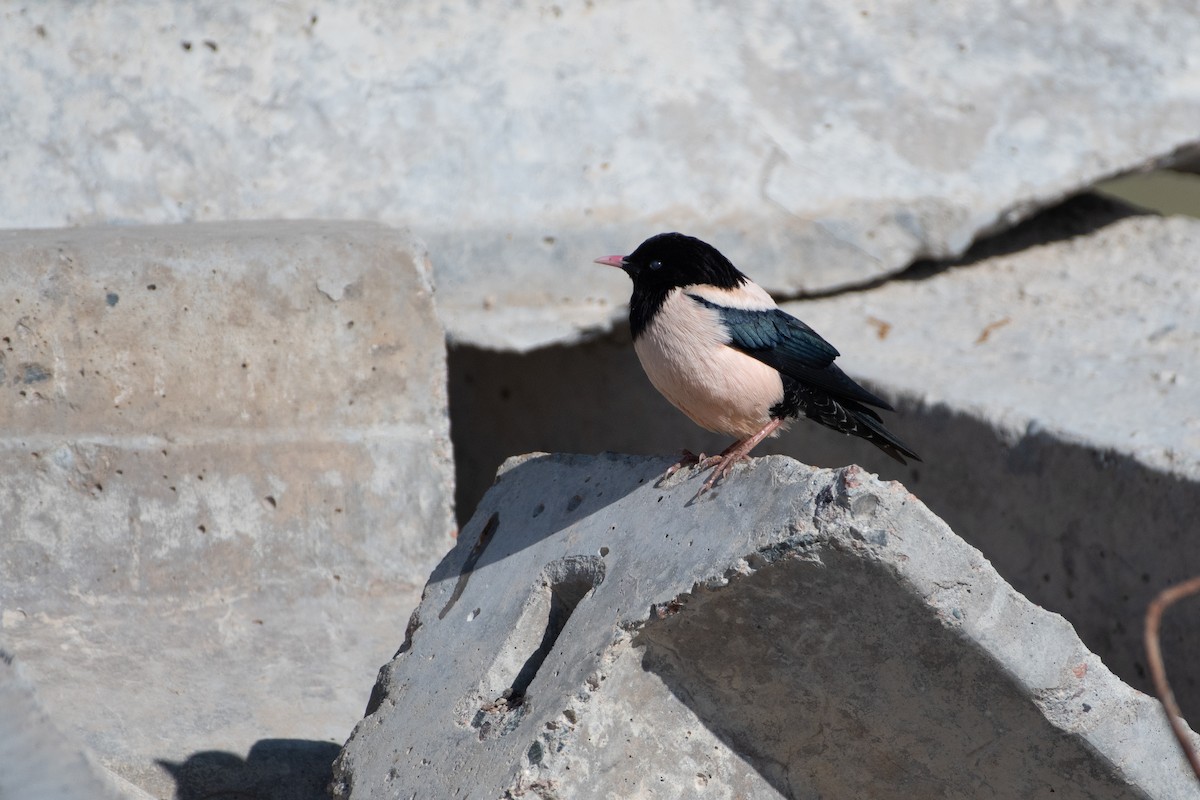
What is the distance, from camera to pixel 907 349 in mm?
5109

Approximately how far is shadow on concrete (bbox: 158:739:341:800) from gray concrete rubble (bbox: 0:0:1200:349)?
76.8 inches

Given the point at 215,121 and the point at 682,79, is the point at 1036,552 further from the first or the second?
the point at 215,121

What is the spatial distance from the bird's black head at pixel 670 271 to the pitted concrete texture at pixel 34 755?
59.8 inches

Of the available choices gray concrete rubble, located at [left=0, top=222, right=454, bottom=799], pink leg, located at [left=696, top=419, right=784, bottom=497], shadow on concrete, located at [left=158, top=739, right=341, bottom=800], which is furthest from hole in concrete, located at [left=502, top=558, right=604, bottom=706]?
gray concrete rubble, located at [left=0, top=222, right=454, bottom=799]

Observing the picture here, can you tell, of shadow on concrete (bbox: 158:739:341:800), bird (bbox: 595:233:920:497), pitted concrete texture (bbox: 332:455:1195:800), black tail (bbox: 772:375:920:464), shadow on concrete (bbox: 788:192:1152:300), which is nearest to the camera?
pitted concrete texture (bbox: 332:455:1195:800)

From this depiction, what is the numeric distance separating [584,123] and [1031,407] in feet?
7.20

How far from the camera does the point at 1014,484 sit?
4.35 metres

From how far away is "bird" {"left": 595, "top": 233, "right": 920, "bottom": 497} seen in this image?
2980 millimetres

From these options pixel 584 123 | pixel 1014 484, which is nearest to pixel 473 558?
pixel 1014 484

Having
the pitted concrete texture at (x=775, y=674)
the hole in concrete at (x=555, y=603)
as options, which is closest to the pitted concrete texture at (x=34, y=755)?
the pitted concrete texture at (x=775, y=674)

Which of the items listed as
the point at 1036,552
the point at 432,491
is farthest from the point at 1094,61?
the point at 432,491

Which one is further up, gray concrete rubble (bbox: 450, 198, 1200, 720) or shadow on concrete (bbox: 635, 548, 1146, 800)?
shadow on concrete (bbox: 635, 548, 1146, 800)

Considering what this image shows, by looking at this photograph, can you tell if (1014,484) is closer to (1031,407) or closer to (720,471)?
(1031,407)

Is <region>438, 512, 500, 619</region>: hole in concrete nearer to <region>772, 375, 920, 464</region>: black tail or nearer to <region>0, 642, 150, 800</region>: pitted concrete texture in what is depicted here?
<region>772, 375, 920, 464</region>: black tail
